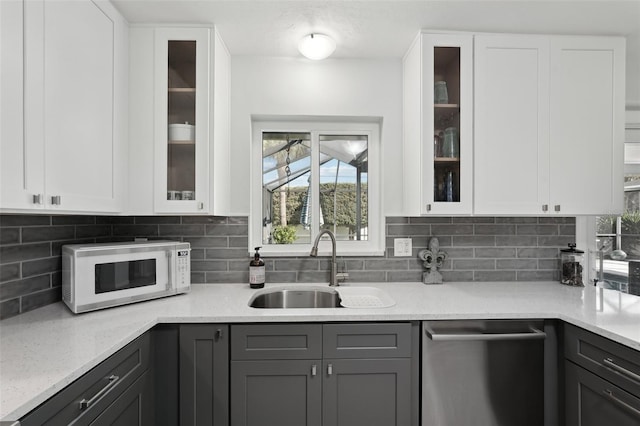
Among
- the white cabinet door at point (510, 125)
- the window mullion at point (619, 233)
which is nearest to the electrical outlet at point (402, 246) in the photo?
the white cabinet door at point (510, 125)

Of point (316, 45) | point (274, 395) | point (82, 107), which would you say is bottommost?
point (274, 395)

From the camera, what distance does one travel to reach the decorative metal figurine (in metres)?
2.07

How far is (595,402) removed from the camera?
4.35ft

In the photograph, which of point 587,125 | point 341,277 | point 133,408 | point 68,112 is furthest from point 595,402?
point 68,112

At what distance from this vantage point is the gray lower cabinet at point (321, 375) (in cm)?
147

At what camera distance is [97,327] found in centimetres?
130

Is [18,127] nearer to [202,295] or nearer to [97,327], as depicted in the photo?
[97,327]

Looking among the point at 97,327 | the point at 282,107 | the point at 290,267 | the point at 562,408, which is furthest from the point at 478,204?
the point at 97,327

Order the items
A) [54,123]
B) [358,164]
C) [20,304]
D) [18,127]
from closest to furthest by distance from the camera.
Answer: [18,127], [54,123], [20,304], [358,164]

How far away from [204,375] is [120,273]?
631 mm

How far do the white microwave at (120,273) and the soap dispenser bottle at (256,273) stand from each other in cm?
35

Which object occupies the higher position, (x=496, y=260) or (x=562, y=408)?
(x=496, y=260)

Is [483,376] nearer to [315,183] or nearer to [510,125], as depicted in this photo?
[510,125]

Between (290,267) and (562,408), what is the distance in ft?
5.08
